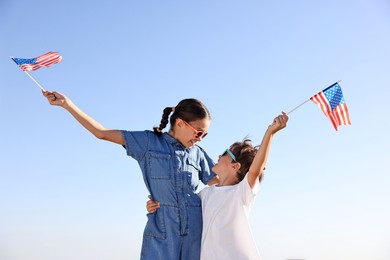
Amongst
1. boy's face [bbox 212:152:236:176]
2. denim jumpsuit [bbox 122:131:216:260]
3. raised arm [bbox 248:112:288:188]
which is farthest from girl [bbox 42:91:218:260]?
raised arm [bbox 248:112:288:188]

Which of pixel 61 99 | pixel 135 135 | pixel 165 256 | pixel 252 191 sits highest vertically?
pixel 61 99

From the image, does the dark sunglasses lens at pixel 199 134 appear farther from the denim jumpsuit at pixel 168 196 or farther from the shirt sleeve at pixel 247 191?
the shirt sleeve at pixel 247 191

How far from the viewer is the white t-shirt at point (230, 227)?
4566 millimetres

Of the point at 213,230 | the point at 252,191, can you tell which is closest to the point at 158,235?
the point at 213,230

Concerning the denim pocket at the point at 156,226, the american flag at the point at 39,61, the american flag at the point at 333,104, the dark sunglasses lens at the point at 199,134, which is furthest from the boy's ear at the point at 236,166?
the american flag at the point at 39,61

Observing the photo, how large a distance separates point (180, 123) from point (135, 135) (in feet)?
1.78

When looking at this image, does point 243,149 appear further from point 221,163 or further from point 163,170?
point 163,170

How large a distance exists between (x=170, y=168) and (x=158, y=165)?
132 millimetres

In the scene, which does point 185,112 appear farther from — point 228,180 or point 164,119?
point 228,180

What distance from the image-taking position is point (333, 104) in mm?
5367

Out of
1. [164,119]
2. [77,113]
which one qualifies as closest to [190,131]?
[164,119]

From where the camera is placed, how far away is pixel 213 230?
184 inches

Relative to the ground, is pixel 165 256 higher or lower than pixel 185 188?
lower

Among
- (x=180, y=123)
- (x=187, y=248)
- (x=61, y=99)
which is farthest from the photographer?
(x=180, y=123)
